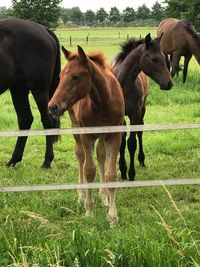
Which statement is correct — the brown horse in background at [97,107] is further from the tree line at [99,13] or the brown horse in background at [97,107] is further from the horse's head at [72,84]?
the tree line at [99,13]

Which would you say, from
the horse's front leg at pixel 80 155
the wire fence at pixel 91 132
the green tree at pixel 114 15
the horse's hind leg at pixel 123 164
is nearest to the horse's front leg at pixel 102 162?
the horse's front leg at pixel 80 155

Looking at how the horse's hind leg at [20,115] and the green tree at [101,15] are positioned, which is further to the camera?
the green tree at [101,15]

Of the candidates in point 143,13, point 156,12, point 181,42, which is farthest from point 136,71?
point 143,13

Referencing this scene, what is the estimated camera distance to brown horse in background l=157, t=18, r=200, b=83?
1248cm

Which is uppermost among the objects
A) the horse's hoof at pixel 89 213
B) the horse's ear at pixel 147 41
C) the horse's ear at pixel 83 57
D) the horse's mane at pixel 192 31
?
the horse's ear at pixel 83 57

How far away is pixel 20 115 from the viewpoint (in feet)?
22.5

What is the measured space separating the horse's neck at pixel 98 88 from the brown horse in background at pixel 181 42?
8220mm

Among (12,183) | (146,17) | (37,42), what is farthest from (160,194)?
(146,17)

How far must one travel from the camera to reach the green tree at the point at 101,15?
108625 millimetres

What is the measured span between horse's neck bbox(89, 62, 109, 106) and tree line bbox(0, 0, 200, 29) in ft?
45.0

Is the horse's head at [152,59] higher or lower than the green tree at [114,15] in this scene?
higher

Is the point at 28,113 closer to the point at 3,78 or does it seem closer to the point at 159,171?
the point at 3,78

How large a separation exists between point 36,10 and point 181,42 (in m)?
30.0

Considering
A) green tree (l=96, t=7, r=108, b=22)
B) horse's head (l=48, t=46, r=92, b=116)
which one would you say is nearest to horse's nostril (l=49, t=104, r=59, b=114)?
horse's head (l=48, t=46, r=92, b=116)
